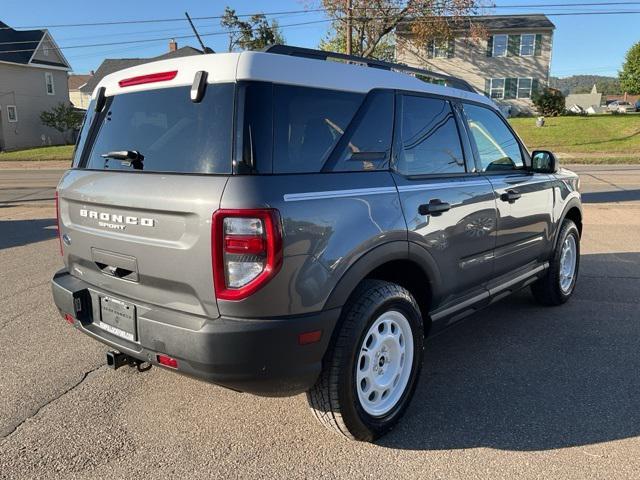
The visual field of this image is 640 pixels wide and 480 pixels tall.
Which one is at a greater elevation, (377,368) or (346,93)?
(346,93)

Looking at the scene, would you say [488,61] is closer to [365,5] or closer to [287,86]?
[365,5]

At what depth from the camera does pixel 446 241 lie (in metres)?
3.31

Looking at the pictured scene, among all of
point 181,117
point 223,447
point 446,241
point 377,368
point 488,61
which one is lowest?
point 223,447

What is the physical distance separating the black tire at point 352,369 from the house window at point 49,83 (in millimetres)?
42760

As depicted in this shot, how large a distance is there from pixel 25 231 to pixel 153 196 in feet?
24.6

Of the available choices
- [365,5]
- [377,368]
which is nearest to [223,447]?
[377,368]

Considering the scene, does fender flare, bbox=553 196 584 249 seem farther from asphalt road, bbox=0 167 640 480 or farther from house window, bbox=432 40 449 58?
house window, bbox=432 40 449 58

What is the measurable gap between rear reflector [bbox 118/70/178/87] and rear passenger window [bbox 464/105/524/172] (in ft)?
6.95

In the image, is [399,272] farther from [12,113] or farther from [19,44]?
[19,44]

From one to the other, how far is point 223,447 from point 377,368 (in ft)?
3.09

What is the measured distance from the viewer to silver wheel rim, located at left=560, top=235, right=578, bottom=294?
5.16m

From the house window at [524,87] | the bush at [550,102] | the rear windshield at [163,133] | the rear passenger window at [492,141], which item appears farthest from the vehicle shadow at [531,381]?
the house window at [524,87]

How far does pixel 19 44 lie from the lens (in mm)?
36625

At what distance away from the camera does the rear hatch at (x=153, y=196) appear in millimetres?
2400
